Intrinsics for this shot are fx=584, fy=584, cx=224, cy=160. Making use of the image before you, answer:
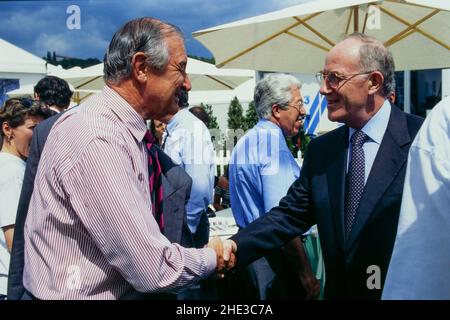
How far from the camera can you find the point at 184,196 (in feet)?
8.11

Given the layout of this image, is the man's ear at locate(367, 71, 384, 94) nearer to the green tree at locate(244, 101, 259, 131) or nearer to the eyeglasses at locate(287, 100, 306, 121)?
the eyeglasses at locate(287, 100, 306, 121)

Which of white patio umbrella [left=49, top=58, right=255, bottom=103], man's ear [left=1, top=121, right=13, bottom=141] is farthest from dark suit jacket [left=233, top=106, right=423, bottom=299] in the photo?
white patio umbrella [left=49, top=58, right=255, bottom=103]

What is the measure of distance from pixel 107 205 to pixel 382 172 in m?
1.36

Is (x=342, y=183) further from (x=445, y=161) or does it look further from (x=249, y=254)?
(x=445, y=161)

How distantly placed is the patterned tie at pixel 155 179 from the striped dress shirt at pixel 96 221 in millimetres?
125

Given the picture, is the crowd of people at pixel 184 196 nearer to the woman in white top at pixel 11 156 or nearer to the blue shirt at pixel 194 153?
the woman in white top at pixel 11 156

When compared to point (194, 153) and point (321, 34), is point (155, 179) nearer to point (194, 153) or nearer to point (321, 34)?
point (194, 153)

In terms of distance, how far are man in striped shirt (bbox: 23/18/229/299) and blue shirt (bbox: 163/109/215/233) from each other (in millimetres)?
2203

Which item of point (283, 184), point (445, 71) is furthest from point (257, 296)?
point (445, 71)

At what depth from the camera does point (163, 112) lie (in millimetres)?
2311

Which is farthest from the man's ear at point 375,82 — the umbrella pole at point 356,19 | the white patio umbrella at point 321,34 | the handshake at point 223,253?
the umbrella pole at point 356,19

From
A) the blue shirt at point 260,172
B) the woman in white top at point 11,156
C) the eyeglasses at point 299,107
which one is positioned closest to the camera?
the woman in white top at point 11,156

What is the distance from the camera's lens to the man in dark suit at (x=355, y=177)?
2633 mm

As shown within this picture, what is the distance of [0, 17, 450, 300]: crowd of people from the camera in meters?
1.49
